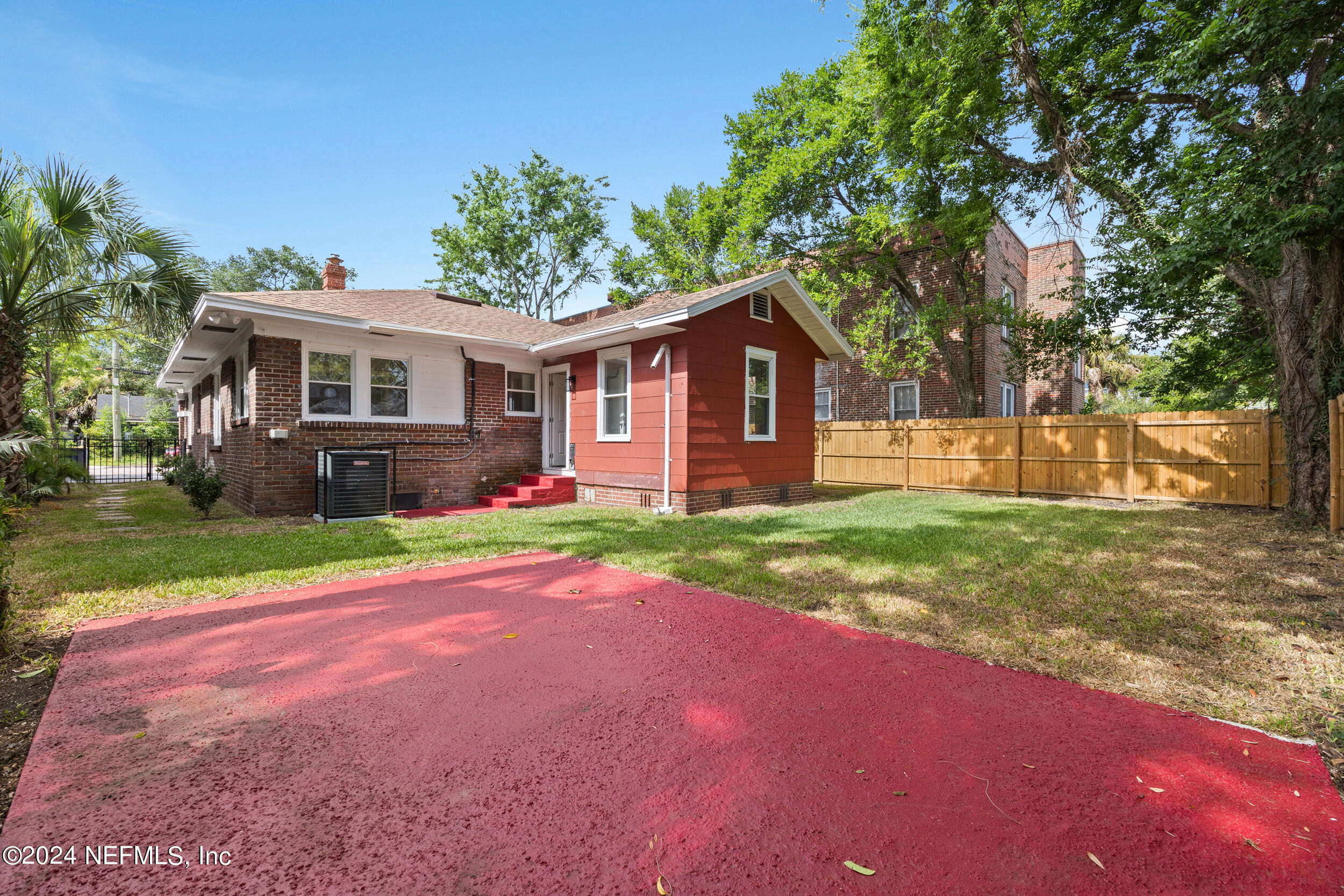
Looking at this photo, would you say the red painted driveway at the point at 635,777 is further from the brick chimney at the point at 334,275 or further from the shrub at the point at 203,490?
the brick chimney at the point at 334,275

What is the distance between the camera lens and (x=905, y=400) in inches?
705

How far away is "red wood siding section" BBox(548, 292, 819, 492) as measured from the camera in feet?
30.6

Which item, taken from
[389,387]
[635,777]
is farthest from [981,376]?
[635,777]

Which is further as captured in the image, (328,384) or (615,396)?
(615,396)

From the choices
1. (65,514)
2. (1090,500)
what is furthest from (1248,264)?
(65,514)

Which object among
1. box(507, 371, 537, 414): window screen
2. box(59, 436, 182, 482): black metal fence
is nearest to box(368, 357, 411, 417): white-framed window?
box(507, 371, 537, 414): window screen

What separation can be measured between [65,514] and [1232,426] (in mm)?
20506

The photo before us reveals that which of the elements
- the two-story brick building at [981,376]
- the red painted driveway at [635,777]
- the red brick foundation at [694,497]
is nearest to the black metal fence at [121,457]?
the red brick foundation at [694,497]

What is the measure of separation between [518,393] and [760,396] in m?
5.26

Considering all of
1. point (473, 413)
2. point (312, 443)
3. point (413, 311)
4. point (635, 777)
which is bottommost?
point (635, 777)

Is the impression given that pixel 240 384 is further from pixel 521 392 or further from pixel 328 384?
pixel 521 392

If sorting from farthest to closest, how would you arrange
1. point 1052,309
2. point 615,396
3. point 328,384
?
point 1052,309 < point 615,396 < point 328,384

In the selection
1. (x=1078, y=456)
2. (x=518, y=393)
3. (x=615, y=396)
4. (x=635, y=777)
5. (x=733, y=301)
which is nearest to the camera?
(x=635, y=777)

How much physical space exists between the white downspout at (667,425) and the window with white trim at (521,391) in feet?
12.8
